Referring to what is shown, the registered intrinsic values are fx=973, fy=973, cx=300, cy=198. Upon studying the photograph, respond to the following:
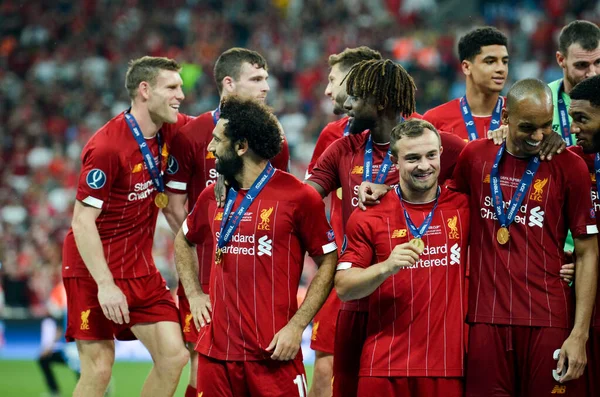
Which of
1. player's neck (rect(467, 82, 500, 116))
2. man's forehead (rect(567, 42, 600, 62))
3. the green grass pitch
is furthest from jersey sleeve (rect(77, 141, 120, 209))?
the green grass pitch

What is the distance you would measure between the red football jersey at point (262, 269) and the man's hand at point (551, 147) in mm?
1163

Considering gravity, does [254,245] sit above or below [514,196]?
below

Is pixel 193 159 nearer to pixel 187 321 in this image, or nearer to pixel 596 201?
pixel 187 321

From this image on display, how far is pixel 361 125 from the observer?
5.42 m

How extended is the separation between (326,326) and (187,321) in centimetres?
97

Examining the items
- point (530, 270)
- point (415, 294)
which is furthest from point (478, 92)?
point (415, 294)

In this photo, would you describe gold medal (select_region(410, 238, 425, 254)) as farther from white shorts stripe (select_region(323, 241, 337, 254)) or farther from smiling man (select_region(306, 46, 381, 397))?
smiling man (select_region(306, 46, 381, 397))

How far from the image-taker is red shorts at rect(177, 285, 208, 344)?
643 centimetres

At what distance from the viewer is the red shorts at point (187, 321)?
6426mm

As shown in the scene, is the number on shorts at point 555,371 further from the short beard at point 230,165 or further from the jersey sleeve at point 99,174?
the jersey sleeve at point 99,174

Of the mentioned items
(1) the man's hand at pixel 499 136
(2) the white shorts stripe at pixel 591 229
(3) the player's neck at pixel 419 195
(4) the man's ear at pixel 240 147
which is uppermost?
(1) the man's hand at pixel 499 136

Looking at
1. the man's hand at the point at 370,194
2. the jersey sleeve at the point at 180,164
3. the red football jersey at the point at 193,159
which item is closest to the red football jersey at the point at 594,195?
the man's hand at the point at 370,194

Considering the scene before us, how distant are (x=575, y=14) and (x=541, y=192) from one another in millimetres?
12567

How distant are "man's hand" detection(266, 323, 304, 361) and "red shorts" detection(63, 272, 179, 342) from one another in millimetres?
1741
